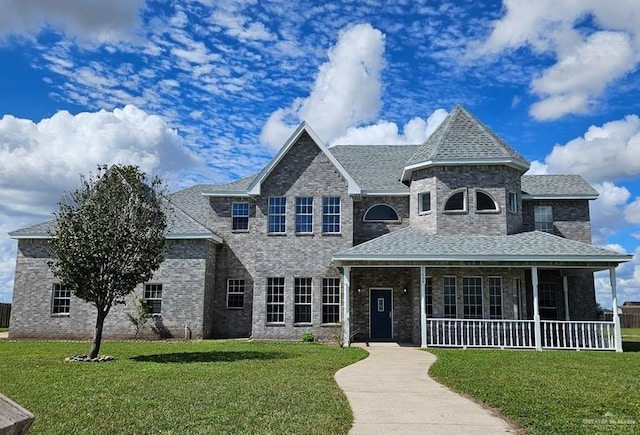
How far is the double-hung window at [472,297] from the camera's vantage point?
20.7m

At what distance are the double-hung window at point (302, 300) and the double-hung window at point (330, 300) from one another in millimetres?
674

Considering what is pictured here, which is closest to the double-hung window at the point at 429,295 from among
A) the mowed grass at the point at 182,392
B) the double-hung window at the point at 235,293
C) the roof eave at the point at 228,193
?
the mowed grass at the point at 182,392

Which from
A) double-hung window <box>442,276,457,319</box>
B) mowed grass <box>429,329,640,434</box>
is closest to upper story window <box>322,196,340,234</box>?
double-hung window <box>442,276,457,319</box>

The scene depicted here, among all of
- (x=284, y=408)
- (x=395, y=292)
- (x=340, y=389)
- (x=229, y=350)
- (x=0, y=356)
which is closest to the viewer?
(x=284, y=408)

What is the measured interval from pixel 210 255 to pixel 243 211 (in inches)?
114

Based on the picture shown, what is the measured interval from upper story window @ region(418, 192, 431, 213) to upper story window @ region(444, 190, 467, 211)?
2.87 feet

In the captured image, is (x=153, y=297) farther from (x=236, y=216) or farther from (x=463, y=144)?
(x=463, y=144)

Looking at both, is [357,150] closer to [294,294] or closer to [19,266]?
[294,294]

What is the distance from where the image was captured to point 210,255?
78.8ft

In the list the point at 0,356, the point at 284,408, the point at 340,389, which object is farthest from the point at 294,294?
the point at 284,408

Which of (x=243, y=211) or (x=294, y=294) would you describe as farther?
(x=243, y=211)

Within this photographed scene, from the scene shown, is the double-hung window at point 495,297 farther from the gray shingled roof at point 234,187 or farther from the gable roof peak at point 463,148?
the gray shingled roof at point 234,187

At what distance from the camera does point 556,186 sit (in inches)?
990

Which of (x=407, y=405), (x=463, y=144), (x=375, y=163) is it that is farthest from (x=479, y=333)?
(x=407, y=405)
